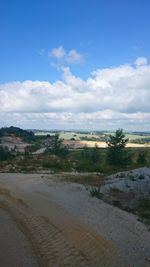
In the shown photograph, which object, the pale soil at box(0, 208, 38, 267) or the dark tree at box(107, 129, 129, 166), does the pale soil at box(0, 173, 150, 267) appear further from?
the dark tree at box(107, 129, 129, 166)

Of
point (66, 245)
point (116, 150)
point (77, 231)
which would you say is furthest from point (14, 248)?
point (116, 150)

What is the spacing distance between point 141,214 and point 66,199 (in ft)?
18.2

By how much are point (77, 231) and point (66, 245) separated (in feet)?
7.41

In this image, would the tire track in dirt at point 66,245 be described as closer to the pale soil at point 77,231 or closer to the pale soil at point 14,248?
the pale soil at point 77,231

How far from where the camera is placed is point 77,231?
15.7m

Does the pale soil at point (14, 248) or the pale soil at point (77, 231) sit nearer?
the pale soil at point (14, 248)

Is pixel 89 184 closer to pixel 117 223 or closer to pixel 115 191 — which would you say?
pixel 115 191

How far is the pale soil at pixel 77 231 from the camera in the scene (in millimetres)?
12133

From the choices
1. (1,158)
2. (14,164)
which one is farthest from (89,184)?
(1,158)

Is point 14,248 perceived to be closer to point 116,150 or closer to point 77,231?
point 77,231

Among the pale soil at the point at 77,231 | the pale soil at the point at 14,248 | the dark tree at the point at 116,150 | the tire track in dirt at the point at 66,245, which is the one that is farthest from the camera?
the dark tree at the point at 116,150

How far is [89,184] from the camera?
30.7 metres

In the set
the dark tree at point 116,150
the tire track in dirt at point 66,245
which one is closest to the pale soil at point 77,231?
the tire track in dirt at point 66,245

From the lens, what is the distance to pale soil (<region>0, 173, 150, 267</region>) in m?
12.1
